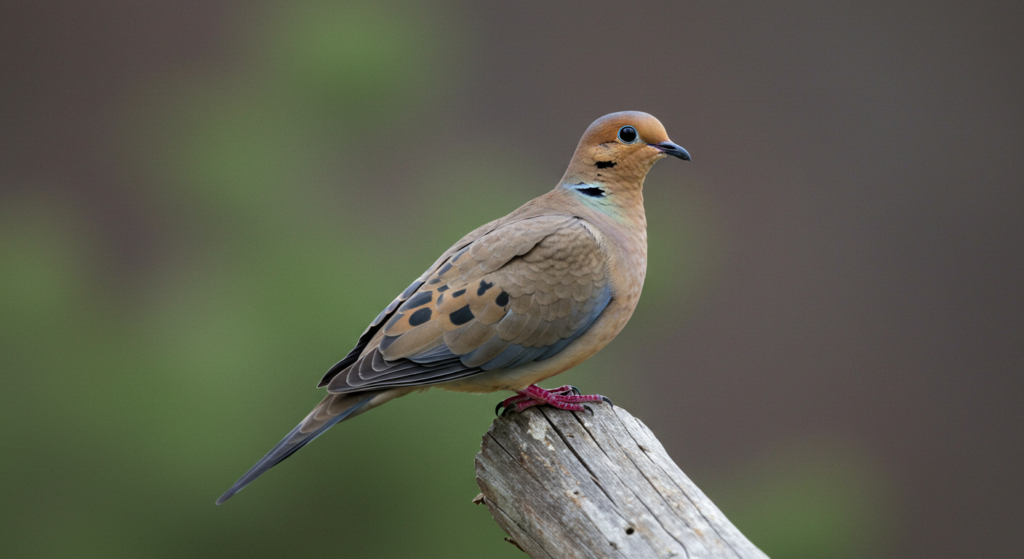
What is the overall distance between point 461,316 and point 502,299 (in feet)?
0.33

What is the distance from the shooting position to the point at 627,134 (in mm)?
2160

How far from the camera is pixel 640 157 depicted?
7.13 ft

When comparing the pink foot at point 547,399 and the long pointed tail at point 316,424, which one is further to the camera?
the pink foot at point 547,399

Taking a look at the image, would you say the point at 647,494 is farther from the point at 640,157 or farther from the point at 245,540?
the point at 245,540

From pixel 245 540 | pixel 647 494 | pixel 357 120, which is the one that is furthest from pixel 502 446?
pixel 357 120

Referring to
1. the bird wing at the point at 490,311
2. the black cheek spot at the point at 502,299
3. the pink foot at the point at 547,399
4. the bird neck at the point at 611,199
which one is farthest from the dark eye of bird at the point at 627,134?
the pink foot at the point at 547,399

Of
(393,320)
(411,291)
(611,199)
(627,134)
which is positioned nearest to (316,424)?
(393,320)

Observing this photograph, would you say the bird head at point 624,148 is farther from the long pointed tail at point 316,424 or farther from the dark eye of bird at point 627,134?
the long pointed tail at point 316,424

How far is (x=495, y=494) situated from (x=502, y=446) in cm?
11

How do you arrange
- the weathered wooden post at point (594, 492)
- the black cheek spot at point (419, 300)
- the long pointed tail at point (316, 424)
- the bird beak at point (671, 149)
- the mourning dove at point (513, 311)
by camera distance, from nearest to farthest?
the weathered wooden post at point (594, 492) → the long pointed tail at point (316, 424) → the mourning dove at point (513, 311) → the black cheek spot at point (419, 300) → the bird beak at point (671, 149)

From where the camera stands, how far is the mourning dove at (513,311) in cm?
184

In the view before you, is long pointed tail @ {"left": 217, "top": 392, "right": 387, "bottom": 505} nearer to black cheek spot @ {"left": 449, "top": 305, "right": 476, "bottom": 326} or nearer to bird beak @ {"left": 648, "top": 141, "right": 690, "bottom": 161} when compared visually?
black cheek spot @ {"left": 449, "top": 305, "right": 476, "bottom": 326}

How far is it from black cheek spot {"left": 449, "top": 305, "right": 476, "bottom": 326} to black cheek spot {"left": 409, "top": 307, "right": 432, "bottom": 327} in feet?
0.19

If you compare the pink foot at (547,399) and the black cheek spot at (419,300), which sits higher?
the black cheek spot at (419,300)
